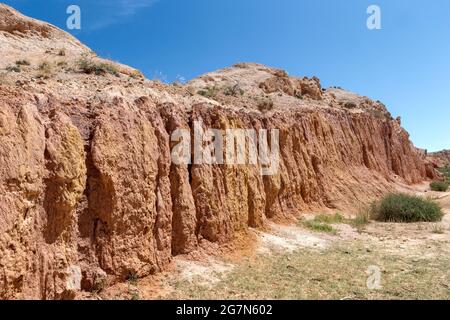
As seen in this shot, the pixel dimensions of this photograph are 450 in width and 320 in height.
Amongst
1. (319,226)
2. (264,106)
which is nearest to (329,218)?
(319,226)

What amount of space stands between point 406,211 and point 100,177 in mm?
12734

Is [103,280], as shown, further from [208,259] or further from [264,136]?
[264,136]

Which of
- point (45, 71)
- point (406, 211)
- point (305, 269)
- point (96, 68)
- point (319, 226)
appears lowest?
point (305, 269)

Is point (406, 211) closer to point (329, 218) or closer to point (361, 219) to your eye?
point (361, 219)

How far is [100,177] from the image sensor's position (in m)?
7.45

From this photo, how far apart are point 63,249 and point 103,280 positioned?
0.96 m

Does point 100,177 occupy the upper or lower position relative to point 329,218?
upper

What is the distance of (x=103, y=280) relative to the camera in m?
7.06

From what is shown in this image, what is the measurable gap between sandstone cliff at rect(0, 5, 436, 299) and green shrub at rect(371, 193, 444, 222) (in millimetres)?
3367

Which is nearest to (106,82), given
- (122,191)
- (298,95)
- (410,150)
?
(122,191)

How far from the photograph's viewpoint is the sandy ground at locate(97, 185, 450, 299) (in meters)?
7.60

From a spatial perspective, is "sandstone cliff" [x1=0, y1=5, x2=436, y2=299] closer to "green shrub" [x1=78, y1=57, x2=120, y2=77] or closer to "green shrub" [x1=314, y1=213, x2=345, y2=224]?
"green shrub" [x1=78, y1=57, x2=120, y2=77]

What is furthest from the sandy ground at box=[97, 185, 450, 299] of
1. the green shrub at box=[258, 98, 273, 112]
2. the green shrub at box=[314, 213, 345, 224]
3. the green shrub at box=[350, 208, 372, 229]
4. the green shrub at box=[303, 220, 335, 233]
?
the green shrub at box=[258, 98, 273, 112]
